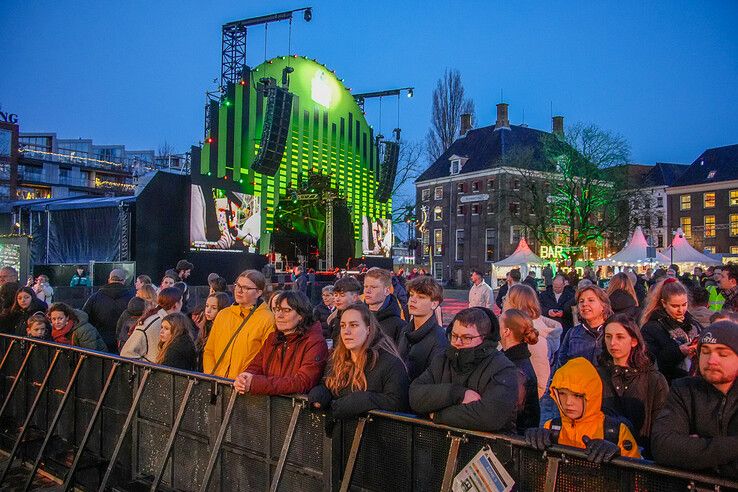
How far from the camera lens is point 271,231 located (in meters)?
27.4

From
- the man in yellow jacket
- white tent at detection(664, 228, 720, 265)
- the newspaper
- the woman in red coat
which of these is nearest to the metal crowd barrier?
the newspaper

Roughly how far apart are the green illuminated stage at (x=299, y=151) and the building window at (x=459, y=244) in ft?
49.6

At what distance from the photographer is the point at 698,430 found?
2.63 m

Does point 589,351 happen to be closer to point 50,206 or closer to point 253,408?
point 253,408

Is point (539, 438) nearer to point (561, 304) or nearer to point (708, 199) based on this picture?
point (561, 304)

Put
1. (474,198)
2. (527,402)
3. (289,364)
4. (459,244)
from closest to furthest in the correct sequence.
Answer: (527,402) → (289,364) → (474,198) → (459,244)

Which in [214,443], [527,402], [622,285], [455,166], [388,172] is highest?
[455,166]

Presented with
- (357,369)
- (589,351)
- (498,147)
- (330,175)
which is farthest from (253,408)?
(498,147)

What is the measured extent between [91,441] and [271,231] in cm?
2209

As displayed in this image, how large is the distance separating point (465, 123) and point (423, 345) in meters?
55.5

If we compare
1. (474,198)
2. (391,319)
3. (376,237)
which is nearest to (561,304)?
(391,319)

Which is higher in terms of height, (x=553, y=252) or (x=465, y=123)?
(x=465, y=123)

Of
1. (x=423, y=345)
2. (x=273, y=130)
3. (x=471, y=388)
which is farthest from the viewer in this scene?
(x=273, y=130)

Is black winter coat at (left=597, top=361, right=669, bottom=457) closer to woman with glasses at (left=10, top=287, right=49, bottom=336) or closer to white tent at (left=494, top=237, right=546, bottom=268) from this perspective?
woman with glasses at (left=10, top=287, right=49, bottom=336)
